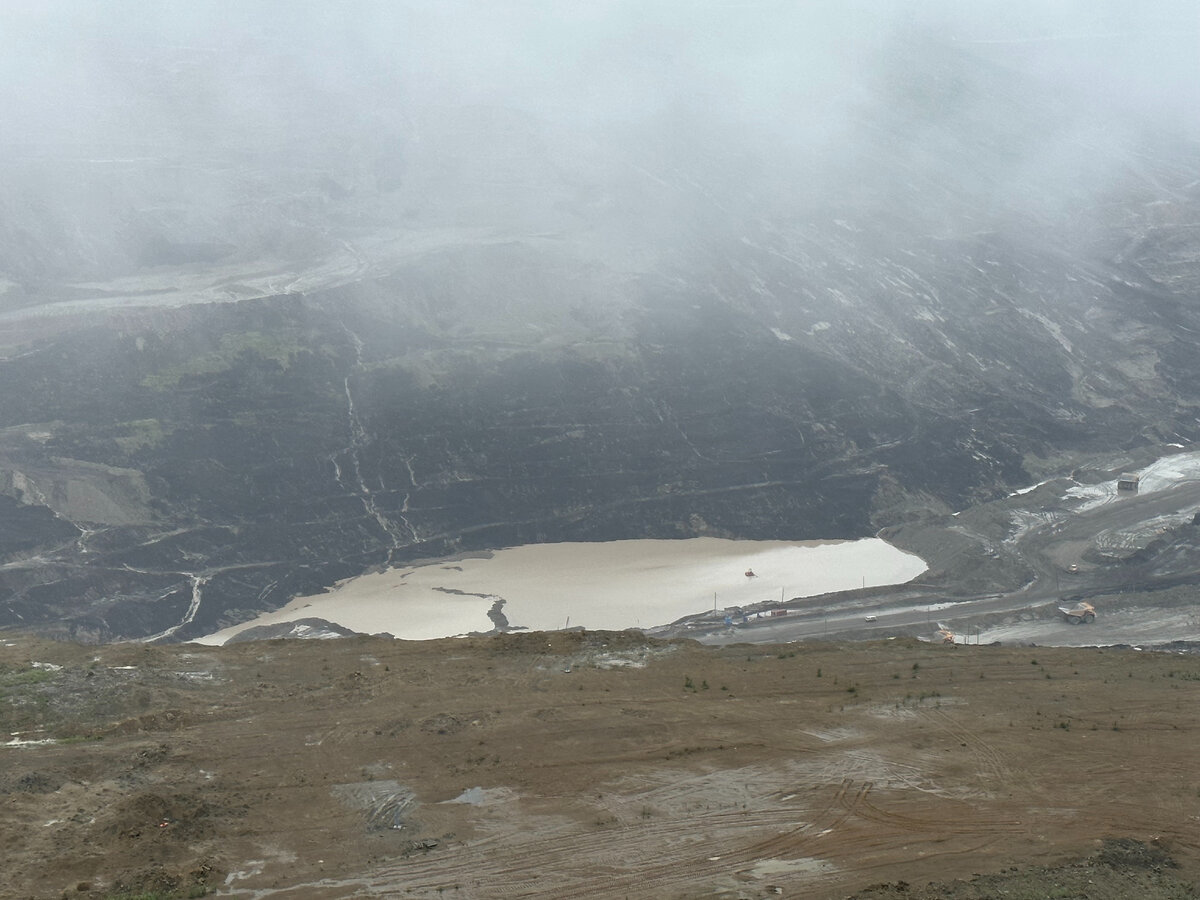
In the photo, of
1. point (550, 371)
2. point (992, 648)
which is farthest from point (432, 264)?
point (992, 648)

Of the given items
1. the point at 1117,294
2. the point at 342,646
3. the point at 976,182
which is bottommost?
the point at 342,646

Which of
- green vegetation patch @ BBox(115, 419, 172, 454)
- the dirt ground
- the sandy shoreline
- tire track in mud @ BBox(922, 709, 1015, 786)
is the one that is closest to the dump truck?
the sandy shoreline

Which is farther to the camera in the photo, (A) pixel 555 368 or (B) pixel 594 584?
(A) pixel 555 368

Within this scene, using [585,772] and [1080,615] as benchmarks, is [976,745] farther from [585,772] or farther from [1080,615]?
[1080,615]

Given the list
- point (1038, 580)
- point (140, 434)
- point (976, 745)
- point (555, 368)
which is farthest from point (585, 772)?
point (555, 368)

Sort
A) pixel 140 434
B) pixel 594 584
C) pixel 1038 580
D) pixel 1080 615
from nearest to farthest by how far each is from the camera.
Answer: pixel 1080 615 < pixel 594 584 < pixel 1038 580 < pixel 140 434

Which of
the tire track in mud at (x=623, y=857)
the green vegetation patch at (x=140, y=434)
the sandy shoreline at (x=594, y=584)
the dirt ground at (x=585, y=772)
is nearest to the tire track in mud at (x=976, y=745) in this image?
the dirt ground at (x=585, y=772)

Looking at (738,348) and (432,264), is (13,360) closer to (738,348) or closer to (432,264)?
(432,264)
